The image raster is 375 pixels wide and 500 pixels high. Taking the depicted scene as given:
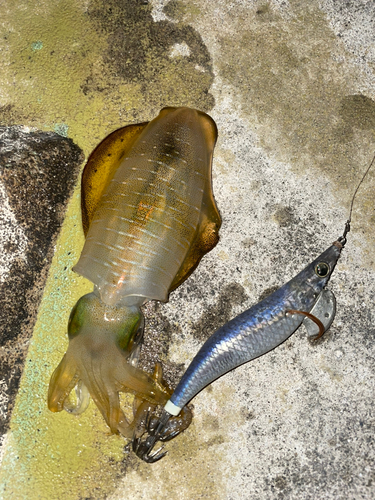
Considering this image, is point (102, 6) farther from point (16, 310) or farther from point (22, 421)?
point (22, 421)

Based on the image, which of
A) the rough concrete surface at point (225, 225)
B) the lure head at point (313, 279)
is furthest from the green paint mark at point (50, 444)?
the lure head at point (313, 279)

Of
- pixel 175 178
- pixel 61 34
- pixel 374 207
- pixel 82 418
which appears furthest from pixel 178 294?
pixel 61 34

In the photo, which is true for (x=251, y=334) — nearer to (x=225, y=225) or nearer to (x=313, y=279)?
(x=313, y=279)

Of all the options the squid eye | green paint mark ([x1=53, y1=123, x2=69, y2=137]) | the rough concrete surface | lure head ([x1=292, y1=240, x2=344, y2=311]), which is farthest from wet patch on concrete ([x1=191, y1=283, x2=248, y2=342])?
green paint mark ([x1=53, y1=123, x2=69, y2=137])

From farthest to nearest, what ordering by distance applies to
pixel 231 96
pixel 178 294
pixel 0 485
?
pixel 231 96 < pixel 178 294 < pixel 0 485

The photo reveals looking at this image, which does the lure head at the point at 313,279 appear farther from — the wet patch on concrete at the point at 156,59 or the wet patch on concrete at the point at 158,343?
the wet patch on concrete at the point at 156,59

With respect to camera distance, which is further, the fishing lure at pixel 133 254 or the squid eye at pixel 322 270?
Answer: the squid eye at pixel 322 270

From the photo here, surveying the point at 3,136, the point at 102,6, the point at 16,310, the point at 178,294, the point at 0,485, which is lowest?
the point at 0,485
